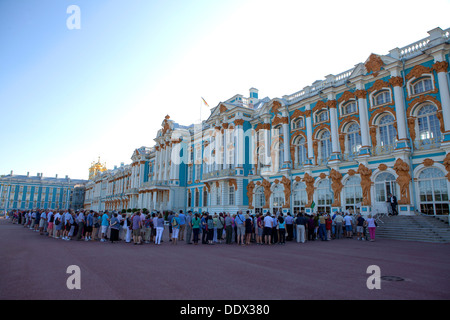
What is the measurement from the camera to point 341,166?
→ 25234 mm

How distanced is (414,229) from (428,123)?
837 centimetres

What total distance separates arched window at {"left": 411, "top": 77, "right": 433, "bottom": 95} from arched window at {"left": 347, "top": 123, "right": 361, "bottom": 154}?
Result: 16.6 ft

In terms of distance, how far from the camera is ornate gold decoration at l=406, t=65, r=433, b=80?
20.8 metres

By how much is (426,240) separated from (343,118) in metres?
12.8

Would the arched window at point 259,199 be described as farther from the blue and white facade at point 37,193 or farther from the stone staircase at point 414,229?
the blue and white facade at point 37,193

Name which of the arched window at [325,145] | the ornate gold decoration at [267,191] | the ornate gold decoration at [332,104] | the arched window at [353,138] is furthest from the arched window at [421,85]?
the ornate gold decoration at [267,191]

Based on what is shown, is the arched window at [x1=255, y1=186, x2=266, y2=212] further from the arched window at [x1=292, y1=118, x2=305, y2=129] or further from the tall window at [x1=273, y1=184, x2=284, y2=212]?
the arched window at [x1=292, y1=118, x2=305, y2=129]

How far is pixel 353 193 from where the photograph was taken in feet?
79.3

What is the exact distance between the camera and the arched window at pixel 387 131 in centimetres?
2272

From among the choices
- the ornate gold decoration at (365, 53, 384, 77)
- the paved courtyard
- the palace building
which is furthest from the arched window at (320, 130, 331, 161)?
the paved courtyard

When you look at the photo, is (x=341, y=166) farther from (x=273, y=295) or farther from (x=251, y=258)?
(x=273, y=295)

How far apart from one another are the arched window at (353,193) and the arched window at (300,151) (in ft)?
19.0

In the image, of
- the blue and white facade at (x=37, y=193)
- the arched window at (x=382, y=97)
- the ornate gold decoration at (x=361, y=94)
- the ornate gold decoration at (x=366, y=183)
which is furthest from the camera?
the blue and white facade at (x=37, y=193)

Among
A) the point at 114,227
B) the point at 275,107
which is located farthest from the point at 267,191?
the point at 114,227
